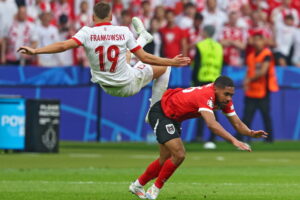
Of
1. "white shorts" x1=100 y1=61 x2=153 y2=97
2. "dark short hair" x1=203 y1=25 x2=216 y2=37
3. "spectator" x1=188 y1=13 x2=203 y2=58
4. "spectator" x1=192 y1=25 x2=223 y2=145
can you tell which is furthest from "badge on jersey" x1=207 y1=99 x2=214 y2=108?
"spectator" x1=188 y1=13 x2=203 y2=58

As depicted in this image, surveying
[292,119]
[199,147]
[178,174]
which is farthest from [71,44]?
[292,119]

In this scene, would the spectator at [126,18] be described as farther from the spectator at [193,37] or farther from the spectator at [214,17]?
the spectator at [214,17]

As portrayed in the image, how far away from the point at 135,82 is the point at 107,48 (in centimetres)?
70

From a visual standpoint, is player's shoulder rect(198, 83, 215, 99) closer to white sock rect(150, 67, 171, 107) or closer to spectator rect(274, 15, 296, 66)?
white sock rect(150, 67, 171, 107)

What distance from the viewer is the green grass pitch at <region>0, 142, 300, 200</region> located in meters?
13.5

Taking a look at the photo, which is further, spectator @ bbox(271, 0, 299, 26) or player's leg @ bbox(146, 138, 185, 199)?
spectator @ bbox(271, 0, 299, 26)

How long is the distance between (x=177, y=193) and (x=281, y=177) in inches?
133

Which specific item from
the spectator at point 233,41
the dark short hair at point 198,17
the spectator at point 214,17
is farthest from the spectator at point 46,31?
the spectator at point 233,41

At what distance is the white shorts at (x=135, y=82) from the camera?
13.6 m

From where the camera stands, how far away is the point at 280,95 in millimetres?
27219

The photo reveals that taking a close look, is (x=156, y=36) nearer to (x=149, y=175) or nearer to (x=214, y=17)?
(x=214, y=17)

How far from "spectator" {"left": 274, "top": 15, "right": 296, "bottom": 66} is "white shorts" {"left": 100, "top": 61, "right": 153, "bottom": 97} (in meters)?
14.3

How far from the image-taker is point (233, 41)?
87.2 ft

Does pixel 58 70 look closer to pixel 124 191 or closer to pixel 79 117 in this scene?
pixel 79 117
